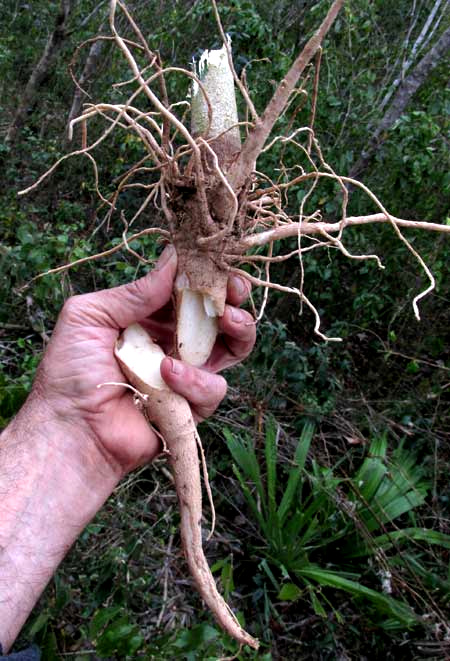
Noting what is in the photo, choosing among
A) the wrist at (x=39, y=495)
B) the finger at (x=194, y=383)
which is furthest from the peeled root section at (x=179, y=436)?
the wrist at (x=39, y=495)

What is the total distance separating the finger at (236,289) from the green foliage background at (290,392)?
2.05 feet

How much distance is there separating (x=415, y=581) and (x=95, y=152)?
3408mm

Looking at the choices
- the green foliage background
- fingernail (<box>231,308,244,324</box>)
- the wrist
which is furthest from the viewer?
the green foliage background

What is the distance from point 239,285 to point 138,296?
30cm

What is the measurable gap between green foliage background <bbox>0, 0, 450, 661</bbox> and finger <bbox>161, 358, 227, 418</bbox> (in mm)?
592

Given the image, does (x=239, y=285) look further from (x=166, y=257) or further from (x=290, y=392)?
(x=290, y=392)

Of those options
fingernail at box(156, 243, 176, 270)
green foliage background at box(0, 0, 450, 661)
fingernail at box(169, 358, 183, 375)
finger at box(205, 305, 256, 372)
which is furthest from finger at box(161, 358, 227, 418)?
green foliage background at box(0, 0, 450, 661)

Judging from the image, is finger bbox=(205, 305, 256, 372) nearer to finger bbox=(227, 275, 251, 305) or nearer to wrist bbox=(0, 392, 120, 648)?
finger bbox=(227, 275, 251, 305)

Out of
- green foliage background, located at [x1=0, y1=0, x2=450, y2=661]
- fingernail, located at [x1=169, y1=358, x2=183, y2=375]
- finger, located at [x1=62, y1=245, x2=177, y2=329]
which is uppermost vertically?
finger, located at [x1=62, y1=245, x2=177, y2=329]

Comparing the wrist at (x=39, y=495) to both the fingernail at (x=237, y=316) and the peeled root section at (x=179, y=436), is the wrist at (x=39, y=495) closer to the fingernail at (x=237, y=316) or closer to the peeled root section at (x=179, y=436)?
the peeled root section at (x=179, y=436)

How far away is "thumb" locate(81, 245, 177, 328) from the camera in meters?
1.37

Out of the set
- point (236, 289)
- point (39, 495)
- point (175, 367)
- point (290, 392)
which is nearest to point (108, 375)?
point (175, 367)

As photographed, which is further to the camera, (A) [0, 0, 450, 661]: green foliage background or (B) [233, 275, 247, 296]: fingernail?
(A) [0, 0, 450, 661]: green foliage background

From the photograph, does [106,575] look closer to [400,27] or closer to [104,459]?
[104,459]
